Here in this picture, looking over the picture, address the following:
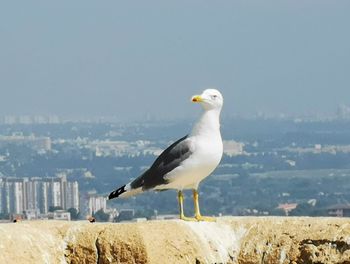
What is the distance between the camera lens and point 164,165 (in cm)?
1056

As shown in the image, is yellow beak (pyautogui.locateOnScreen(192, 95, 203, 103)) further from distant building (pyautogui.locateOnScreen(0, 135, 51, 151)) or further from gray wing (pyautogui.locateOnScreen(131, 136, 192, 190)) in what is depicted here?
distant building (pyautogui.locateOnScreen(0, 135, 51, 151))

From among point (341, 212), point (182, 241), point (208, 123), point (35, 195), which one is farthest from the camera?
point (35, 195)

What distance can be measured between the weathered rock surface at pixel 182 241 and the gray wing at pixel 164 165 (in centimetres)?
39

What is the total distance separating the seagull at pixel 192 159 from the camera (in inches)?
407

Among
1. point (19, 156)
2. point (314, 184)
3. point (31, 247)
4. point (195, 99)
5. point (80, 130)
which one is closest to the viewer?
point (31, 247)

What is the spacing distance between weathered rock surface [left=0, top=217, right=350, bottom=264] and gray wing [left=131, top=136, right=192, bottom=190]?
0.39m

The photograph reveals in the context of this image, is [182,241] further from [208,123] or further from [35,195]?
[35,195]

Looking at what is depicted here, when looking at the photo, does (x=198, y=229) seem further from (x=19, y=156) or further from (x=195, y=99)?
(x=19, y=156)

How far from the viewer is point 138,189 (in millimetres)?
10664

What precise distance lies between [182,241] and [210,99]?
1.06 meters

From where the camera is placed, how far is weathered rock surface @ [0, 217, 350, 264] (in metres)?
9.81

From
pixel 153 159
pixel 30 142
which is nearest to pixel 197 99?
pixel 153 159

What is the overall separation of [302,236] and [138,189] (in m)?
1.26

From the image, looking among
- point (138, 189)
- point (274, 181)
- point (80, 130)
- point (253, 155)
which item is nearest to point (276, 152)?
point (253, 155)
